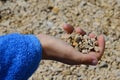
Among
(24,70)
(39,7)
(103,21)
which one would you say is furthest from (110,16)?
(24,70)

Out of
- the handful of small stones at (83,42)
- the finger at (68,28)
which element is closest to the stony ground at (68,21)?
the handful of small stones at (83,42)

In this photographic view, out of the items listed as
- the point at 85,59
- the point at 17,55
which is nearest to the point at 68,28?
the point at 85,59

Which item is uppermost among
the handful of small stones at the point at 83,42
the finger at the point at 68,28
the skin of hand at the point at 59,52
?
the skin of hand at the point at 59,52

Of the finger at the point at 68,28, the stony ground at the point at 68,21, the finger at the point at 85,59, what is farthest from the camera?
the stony ground at the point at 68,21

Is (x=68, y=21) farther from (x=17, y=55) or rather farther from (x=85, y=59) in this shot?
(x=17, y=55)

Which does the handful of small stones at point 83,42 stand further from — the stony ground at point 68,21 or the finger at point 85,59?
the stony ground at point 68,21

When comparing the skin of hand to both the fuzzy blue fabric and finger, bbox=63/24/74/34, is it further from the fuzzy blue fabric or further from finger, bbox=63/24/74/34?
finger, bbox=63/24/74/34
